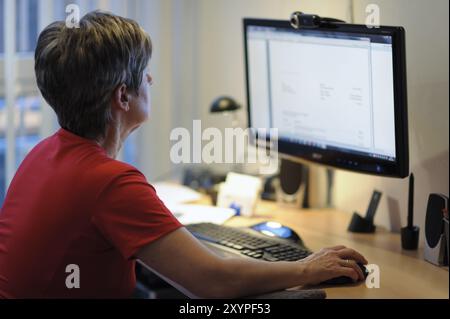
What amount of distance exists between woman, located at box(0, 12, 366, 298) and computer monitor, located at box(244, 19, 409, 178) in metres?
0.41

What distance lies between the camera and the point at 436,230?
191 centimetres

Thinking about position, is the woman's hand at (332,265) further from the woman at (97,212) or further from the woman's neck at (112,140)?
the woman's neck at (112,140)

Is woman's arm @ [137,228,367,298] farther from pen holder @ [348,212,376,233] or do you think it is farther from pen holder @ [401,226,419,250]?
pen holder @ [348,212,376,233]

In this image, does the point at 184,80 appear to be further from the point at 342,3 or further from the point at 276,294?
the point at 276,294

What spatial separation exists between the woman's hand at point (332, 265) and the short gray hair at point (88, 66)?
0.52m

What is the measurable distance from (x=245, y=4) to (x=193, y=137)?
0.54 metres

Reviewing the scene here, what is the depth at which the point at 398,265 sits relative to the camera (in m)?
1.94

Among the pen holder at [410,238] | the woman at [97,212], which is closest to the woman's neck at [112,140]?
the woman at [97,212]

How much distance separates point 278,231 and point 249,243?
14 cm

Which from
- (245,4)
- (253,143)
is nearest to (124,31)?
(253,143)

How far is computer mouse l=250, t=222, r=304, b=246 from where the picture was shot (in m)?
2.04

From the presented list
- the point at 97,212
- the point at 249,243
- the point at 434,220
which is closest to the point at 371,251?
the point at 434,220

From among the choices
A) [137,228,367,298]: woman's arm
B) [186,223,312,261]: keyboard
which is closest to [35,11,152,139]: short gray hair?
[137,228,367,298]: woman's arm

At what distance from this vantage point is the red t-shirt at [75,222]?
148 centimetres
